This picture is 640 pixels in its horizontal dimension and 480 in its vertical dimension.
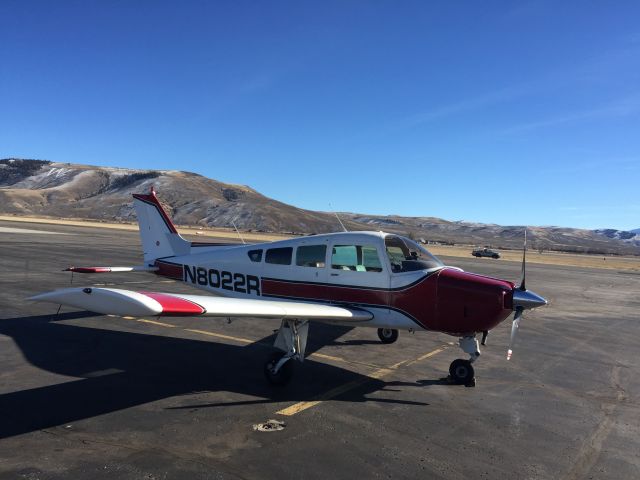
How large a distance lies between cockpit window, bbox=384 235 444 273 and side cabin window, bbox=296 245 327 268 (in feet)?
4.35

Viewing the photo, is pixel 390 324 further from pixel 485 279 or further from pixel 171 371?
pixel 171 371

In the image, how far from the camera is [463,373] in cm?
809

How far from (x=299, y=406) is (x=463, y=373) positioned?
129 inches

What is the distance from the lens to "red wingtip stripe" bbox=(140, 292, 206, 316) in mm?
5755

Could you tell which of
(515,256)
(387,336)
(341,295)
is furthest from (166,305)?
(515,256)

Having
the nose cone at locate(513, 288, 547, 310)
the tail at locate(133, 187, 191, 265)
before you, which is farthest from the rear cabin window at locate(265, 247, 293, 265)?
the nose cone at locate(513, 288, 547, 310)

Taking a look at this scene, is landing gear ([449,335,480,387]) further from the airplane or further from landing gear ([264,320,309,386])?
landing gear ([264,320,309,386])

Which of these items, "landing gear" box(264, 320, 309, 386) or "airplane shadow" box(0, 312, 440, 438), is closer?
"airplane shadow" box(0, 312, 440, 438)

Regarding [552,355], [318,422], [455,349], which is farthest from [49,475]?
[552,355]

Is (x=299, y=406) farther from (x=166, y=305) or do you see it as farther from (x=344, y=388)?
(x=166, y=305)

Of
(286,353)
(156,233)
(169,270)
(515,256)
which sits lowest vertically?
(515,256)

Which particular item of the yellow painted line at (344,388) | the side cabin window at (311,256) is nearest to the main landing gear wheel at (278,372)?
the yellow painted line at (344,388)

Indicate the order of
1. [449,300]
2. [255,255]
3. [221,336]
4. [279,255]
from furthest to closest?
[221,336]
[255,255]
[279,255]
[449,300]

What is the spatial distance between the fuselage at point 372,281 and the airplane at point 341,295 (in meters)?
0.02
